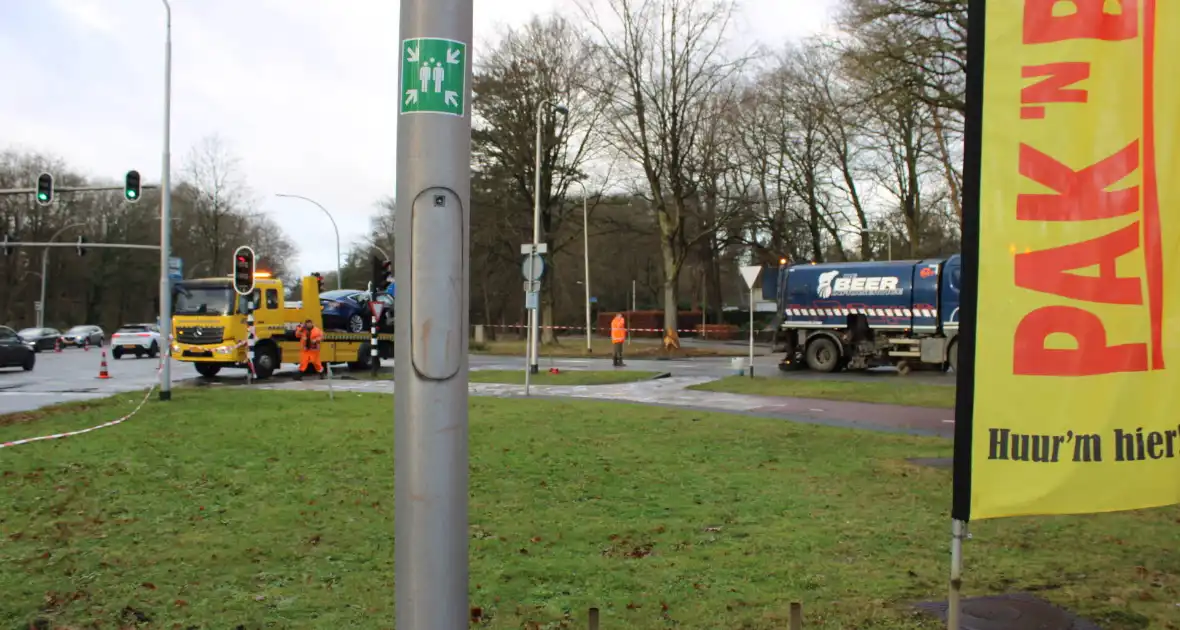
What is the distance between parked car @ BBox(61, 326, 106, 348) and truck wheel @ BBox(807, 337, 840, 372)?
43.8 metres

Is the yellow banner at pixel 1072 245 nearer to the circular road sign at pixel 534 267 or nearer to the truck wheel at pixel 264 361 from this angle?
the circular road sign at pixel 534 267

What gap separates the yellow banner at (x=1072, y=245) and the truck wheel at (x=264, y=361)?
2272 centimetres

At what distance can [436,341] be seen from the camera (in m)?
2.67

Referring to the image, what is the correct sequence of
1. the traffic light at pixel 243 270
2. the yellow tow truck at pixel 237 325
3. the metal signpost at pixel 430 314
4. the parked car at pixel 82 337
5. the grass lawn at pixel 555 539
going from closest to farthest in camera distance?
the metal signpost at pixel 430 314
the grass lawn at pixel 555 539
the traffic light at pixel 243 270
the yellow tow truck at pixel 237 325
the parked car at pixel 82 337

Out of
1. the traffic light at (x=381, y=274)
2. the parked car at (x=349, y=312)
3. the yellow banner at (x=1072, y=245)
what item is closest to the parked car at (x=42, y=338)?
the parked car at (x=349, y=312)

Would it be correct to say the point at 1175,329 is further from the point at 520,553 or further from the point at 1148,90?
the point at 520,553

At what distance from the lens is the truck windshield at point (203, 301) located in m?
23.6

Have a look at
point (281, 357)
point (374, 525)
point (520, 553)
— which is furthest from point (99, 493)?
point (281, 357)

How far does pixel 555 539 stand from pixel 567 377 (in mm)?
17894

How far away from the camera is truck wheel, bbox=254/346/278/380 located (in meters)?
24.0

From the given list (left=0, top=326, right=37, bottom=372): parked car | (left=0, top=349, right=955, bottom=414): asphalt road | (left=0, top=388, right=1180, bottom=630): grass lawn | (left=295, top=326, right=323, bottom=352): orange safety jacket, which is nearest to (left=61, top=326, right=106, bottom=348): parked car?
(left=0, top=349, right=955, bottom=414): asphalt road

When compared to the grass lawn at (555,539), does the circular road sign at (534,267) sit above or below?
above

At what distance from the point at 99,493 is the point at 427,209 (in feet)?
21.6

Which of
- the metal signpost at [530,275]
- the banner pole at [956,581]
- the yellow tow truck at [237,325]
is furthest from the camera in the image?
the yellow tow truck at [237,325]
